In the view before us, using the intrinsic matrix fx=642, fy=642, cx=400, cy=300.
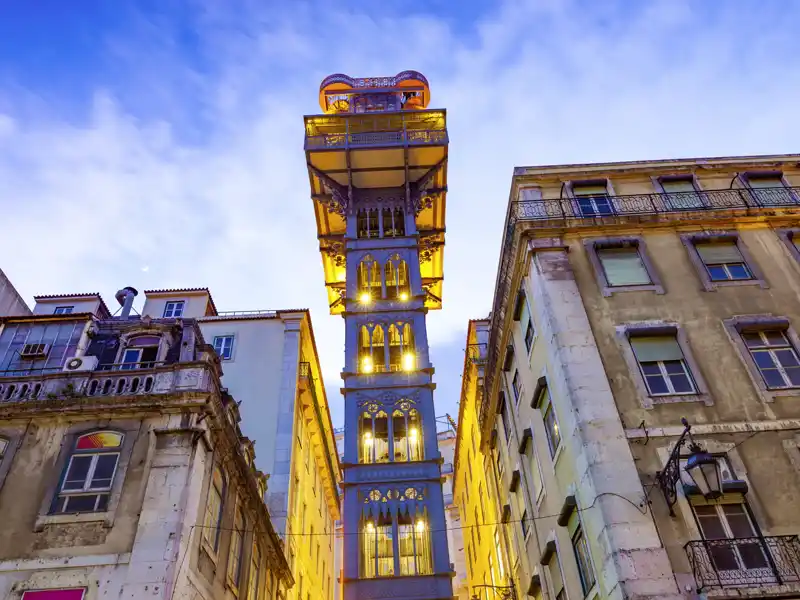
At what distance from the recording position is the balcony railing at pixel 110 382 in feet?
59.8

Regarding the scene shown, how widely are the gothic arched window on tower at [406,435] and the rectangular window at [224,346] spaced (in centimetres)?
881

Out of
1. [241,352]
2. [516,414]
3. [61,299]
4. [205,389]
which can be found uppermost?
[61,299]

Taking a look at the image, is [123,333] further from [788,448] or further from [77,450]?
[788,448]

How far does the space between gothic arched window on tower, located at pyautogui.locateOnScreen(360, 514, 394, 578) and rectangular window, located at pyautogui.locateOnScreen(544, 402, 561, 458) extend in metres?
11.1

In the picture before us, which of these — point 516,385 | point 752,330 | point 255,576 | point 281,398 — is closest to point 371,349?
point 281,398

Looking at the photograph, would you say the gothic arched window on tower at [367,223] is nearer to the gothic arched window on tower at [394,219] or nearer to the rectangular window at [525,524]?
the gothic arched window on tower at [394,219]

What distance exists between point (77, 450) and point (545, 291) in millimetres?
13838

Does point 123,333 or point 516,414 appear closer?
point 123,333

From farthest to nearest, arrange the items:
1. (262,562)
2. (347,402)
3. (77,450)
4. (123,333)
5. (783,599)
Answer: (347,402) < (262,562) < (123,333) < (77,450) < (783,599)

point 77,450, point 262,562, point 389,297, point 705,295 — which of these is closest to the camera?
point 77,450

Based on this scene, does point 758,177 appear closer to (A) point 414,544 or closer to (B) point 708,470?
(B) point 708,470

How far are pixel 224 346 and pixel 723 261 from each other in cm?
2297

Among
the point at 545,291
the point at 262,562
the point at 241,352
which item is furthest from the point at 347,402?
the point at 545,291

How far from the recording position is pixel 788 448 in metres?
15.2
